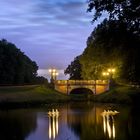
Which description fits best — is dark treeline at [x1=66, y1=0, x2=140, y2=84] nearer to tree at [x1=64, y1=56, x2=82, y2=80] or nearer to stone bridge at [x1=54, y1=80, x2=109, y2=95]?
stone bridge at [x1=54, y1=80, x2=109, y2=95]

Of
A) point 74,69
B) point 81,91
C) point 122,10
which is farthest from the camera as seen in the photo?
point 74,69

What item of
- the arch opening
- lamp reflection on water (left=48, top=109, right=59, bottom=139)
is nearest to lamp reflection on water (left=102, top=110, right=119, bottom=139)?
lamp reflection on water (left=48, top=109, right=59, bottom=139)

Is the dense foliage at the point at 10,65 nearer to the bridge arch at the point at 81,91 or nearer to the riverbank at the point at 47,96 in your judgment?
the riverbank at the point at 47,96

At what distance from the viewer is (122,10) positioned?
40.5 meters

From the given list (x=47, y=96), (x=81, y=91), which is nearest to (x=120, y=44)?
(x=47, y=96)

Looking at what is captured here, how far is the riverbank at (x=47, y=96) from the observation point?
93.9 meters

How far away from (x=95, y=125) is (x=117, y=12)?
891 inches

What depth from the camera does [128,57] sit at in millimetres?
44219

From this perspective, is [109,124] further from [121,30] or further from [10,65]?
[10,65]

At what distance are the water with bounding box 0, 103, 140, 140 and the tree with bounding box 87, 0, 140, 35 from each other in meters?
11.5

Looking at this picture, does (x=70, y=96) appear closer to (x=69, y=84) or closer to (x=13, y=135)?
(x=69, y=84)

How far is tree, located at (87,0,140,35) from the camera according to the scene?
3971 centimetres

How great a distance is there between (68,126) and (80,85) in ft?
208

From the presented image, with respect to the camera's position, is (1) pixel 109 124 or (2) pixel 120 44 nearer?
(2) pixel 120 44
